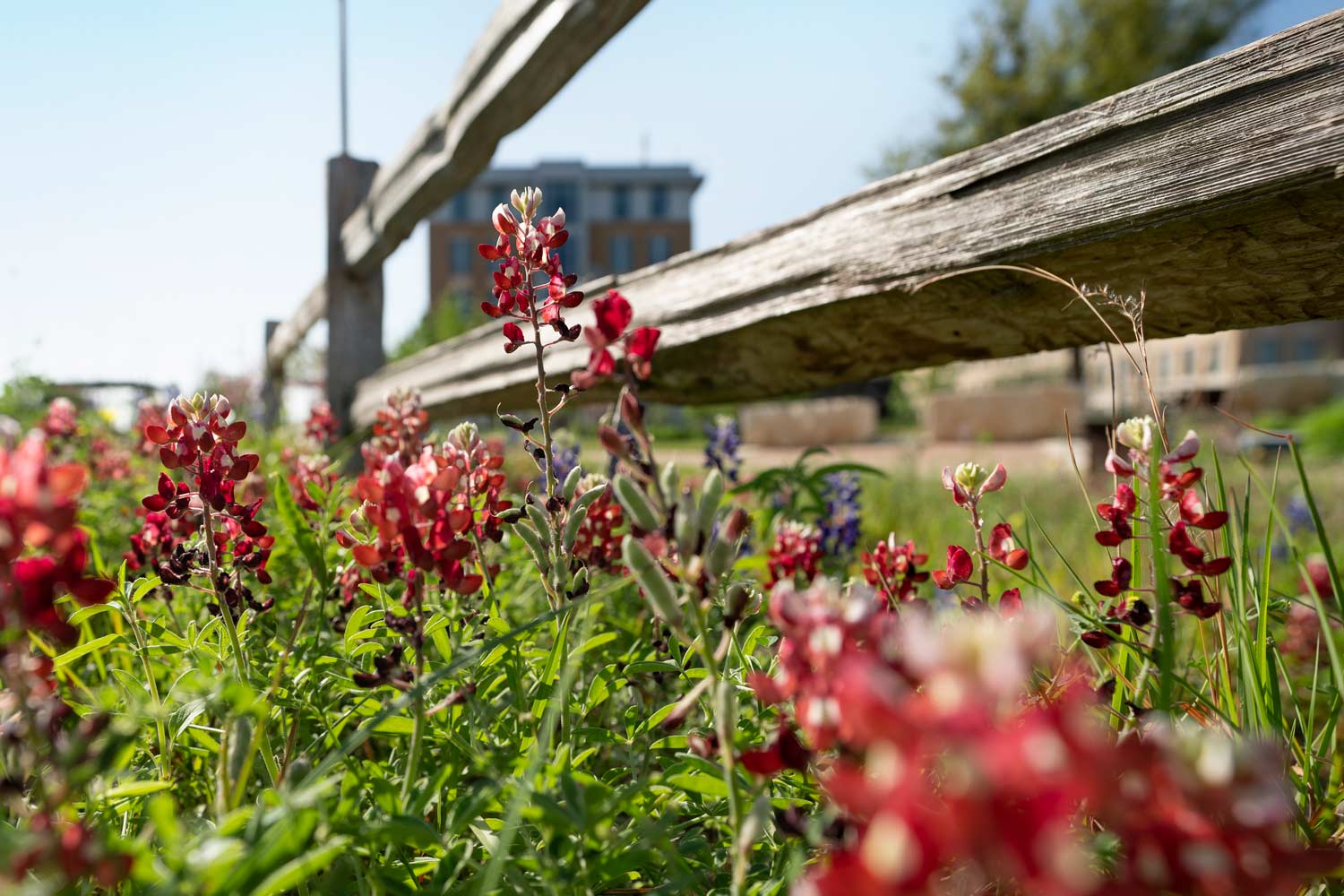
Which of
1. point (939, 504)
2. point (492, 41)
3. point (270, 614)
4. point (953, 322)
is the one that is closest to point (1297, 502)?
point (939, 504)

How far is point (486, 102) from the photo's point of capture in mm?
3090

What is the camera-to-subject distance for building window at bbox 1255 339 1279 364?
27312mm

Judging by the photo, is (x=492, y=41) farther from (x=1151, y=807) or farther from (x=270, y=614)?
(x=1151, y=807)

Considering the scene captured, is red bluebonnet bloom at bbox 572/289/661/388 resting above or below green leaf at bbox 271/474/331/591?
above

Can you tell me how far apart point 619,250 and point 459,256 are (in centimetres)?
843

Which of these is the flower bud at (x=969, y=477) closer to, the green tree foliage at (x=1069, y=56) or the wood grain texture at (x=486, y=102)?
the wood grain texture at (x=486, y=102)

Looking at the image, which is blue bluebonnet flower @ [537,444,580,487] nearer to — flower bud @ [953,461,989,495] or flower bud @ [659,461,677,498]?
flower bud @ [953,461,989,495]

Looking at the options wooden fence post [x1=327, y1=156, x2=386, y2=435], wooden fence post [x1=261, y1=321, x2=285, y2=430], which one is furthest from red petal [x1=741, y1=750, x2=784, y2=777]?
wooden fence post [x1=261, y1=321, x2=285, y2=430]

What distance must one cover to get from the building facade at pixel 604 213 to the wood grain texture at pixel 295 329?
36939 mm

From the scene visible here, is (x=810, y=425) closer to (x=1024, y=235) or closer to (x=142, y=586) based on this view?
(x=1024, y=235)

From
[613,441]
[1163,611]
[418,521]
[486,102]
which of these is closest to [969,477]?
[1163,611]

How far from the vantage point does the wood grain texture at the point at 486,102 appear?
2.55 metres

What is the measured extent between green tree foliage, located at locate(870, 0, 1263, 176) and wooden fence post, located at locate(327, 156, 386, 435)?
15.3 metres

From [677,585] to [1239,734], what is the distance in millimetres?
704
